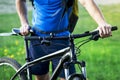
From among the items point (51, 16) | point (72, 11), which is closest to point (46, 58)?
point (51, 16)

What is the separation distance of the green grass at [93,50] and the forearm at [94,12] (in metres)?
3.19

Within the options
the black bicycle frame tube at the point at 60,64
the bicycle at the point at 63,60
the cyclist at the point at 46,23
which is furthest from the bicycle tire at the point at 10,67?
the black bicycle frame tube at the point at 60,64

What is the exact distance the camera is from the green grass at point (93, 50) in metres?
7.54

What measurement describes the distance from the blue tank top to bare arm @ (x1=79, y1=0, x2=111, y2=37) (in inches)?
13.2

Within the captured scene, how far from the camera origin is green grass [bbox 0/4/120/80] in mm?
7539

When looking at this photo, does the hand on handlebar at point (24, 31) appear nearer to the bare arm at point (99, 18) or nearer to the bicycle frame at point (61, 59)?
the bicycle frame at point (61, 59)

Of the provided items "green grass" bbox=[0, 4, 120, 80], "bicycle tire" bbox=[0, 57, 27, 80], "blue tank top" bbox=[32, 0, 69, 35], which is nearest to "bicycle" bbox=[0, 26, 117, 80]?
"bicycle tire" bbox=[0, 57, 27, 80]

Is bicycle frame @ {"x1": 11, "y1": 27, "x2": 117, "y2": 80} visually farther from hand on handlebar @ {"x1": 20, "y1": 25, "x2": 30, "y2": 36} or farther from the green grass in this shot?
the green grass

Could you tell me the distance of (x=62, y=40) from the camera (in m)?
4.48

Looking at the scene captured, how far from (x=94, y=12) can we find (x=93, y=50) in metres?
4.43

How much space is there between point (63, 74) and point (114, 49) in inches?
165

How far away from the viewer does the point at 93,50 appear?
Answer: 845cm

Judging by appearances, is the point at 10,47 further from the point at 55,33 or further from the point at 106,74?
the point at 55,33

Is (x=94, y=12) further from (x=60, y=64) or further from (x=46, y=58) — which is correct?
(x=46, y=58)
